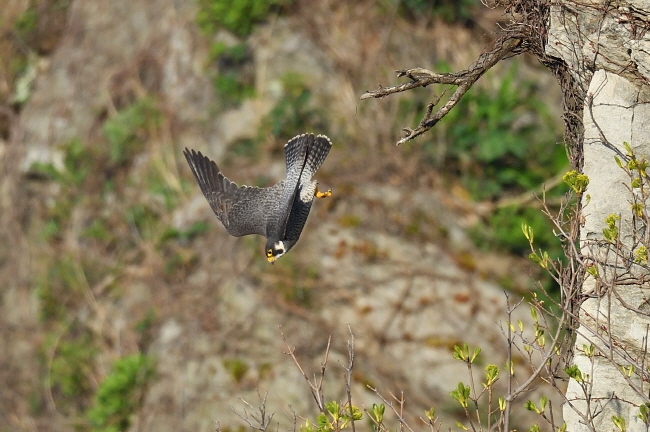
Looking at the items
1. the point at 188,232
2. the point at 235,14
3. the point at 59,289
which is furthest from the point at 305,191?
the point at 59,289

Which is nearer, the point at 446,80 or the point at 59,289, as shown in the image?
the point at 446,80

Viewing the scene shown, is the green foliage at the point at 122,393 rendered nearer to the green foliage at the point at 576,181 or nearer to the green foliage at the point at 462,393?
the green foliage at the point at 462,393

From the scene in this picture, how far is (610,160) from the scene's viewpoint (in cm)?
365

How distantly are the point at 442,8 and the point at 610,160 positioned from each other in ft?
20.3

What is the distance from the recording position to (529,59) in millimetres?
9047

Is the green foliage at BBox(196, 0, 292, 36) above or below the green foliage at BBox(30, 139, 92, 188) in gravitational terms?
above

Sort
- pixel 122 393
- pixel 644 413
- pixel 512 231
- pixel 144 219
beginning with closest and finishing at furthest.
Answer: pixel 644 413
pixel 512 231
pixel 122 393
pixel 144 219

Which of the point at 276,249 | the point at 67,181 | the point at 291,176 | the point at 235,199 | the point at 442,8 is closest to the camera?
the point at 276,249

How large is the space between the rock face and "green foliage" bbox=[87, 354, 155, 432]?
5.27 m

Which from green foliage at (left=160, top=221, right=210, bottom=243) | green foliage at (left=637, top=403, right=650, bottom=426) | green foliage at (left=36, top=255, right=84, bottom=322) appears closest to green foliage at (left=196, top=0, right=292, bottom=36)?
green foliage at (left=160, top=221, right=210, bottom=243)

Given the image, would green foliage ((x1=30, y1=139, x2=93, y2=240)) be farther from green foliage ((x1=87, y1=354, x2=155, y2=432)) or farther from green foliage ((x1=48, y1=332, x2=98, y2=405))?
green foliage ((x1=87, y1=354, x2=155, y2=432))

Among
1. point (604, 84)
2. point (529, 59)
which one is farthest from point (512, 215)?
point (604, 84)

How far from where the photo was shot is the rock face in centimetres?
353

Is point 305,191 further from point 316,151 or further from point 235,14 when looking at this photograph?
point 235,14
